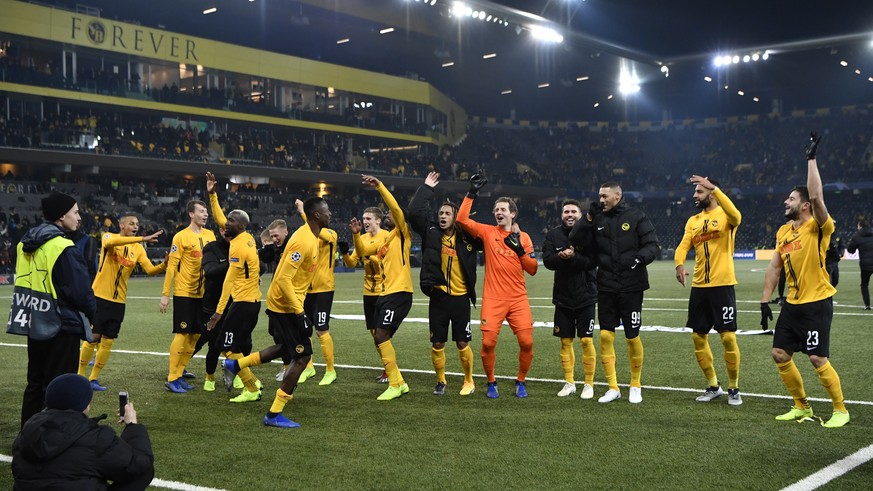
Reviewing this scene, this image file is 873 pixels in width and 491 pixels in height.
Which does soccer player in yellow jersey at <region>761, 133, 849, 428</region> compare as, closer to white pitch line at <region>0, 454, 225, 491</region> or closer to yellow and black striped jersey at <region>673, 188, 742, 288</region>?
yellow and black striped jersey at <region>673, 188, 742, 288</region>

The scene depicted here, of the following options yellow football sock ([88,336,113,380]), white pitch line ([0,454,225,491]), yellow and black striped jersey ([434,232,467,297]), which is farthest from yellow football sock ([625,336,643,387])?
yellow football sock ([88,336,113,380])

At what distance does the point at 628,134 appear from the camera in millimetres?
75688

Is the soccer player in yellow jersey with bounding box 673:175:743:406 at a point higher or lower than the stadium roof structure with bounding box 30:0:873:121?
lower

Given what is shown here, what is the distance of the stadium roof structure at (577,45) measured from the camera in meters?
46.1

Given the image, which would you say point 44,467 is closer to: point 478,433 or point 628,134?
point 478,433

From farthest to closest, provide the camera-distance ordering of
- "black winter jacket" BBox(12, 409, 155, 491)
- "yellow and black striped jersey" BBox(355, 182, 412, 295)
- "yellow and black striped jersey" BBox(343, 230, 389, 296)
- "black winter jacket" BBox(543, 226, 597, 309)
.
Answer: "yellow and black striped jersey" BBox(343, 230, 389, 296) → "yellow and black striped jersey" BBox(355, 182, 412, 295) → "black winter jacket" BBox(543, 226, 597, 309) → "black winter jacket" BBox(12, 409, 155, 491)

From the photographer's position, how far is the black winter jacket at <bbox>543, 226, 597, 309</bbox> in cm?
895

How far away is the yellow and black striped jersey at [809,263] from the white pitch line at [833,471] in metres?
1.51

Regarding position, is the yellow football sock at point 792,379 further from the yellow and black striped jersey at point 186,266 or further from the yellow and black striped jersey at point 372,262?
the yellow and black striped jersey at point 186,266

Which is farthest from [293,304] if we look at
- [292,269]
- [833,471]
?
[833,471]

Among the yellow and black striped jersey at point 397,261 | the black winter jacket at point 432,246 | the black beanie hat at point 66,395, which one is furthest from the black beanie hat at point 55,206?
the black winter jacket at point 432,246

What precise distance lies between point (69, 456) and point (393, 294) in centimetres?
563

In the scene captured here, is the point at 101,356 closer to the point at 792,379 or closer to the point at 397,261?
the point at 397,261

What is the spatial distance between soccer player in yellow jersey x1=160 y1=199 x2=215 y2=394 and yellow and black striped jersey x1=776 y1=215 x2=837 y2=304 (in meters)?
6.60
